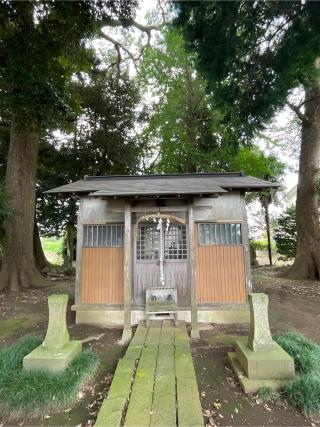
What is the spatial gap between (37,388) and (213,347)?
2.89 metres

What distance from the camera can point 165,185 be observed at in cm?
622

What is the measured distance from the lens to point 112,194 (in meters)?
5.06

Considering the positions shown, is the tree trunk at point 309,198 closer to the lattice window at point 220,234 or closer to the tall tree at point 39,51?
the lattice window at point 220,234

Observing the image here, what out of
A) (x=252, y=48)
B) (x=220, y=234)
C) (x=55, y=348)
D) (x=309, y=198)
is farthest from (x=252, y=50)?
(x=55, y=348)

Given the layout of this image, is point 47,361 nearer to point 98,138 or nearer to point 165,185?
point 165,185

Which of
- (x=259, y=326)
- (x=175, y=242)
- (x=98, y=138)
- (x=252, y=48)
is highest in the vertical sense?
(x=98, y=138)

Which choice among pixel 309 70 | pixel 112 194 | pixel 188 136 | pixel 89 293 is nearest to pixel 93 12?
pixel 112 194

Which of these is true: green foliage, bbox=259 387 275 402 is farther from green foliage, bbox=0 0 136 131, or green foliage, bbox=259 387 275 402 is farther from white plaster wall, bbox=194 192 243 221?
green foliage, bbox=0 0 136 131

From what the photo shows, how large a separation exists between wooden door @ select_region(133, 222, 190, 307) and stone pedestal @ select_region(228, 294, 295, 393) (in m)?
2.51

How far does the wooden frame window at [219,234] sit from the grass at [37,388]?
3.66 metres

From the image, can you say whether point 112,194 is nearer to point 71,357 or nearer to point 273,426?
point 71,357

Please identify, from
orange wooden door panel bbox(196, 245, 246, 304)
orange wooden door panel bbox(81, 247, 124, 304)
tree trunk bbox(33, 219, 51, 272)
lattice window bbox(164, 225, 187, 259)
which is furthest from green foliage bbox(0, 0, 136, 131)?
tree trunk bbox(33, 219, 51, 272)

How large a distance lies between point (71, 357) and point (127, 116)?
12.1m

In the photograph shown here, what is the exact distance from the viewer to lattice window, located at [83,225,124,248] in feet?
20.3
